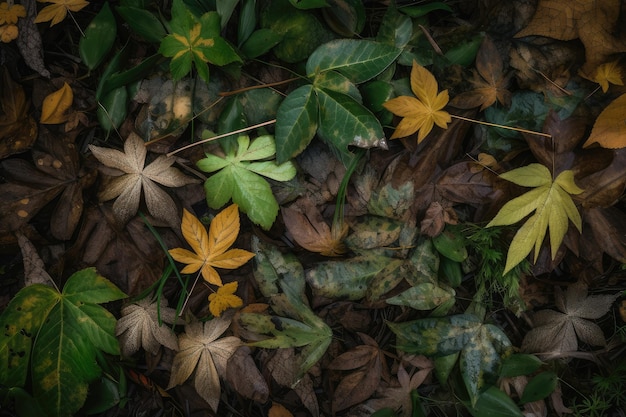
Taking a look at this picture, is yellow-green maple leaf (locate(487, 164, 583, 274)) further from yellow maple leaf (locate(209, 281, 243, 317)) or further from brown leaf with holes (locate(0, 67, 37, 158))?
brown leaf with holes (locate(0, 67, 37, 158))

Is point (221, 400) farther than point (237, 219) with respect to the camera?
Yes

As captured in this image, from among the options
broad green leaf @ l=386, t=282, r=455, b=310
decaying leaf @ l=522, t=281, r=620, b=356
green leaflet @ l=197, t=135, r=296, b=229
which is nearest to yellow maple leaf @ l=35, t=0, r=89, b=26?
green leaflet @ l=197, t=135, r=296, b=229

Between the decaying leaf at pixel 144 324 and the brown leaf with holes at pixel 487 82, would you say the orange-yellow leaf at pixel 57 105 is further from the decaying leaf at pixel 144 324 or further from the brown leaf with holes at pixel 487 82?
the brown leaf with holes at pixel 487 82

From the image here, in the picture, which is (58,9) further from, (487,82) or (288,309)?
(487,82)

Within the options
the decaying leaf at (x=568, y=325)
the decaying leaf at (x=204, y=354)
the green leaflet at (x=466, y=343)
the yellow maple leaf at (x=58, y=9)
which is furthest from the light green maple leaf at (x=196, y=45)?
the decaying leaf at (x=568, y=325)

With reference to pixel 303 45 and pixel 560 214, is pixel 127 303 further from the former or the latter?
pixel 560 214

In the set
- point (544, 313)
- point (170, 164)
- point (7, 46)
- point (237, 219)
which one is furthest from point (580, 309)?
point (7, 46)

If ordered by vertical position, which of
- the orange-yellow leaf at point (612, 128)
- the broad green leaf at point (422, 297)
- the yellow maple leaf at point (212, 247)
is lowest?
the broad green leaf at point (422, 297)
